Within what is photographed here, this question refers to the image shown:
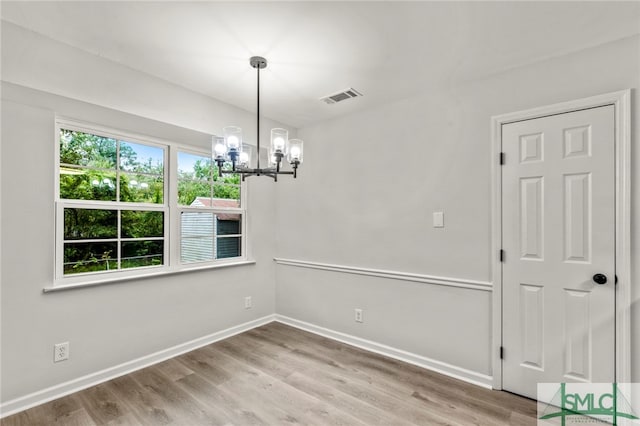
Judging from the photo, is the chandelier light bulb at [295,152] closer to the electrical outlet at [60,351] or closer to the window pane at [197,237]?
the window pane at [197,237]

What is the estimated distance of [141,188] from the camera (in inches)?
112

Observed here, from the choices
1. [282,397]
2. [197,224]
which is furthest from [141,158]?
[282,397]

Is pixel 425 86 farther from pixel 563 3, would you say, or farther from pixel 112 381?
pixel 112 381

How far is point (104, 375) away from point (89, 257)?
0.97 m

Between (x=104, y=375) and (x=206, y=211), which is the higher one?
(x=206, y=211)

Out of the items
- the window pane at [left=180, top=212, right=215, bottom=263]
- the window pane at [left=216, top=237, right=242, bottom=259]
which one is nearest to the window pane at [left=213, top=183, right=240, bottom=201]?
the window pane at [left=180, top=212, right=215, bottom=263]

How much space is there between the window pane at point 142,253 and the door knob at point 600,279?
3.55 meters

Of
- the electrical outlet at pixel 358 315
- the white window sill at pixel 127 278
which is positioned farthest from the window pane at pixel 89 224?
the electrical outlet at pixel 358 315

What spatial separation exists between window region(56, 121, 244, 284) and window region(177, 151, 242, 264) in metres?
0.01

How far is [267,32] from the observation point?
1974 mm

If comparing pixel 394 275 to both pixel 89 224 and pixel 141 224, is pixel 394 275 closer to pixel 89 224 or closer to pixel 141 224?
pixel 141 224

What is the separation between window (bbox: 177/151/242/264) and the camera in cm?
316

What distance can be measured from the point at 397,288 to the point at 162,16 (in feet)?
9.26

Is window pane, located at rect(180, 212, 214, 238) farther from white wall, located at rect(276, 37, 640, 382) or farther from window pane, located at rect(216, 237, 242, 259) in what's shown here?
white wall, located at rect(276, 37, 640, 382)
